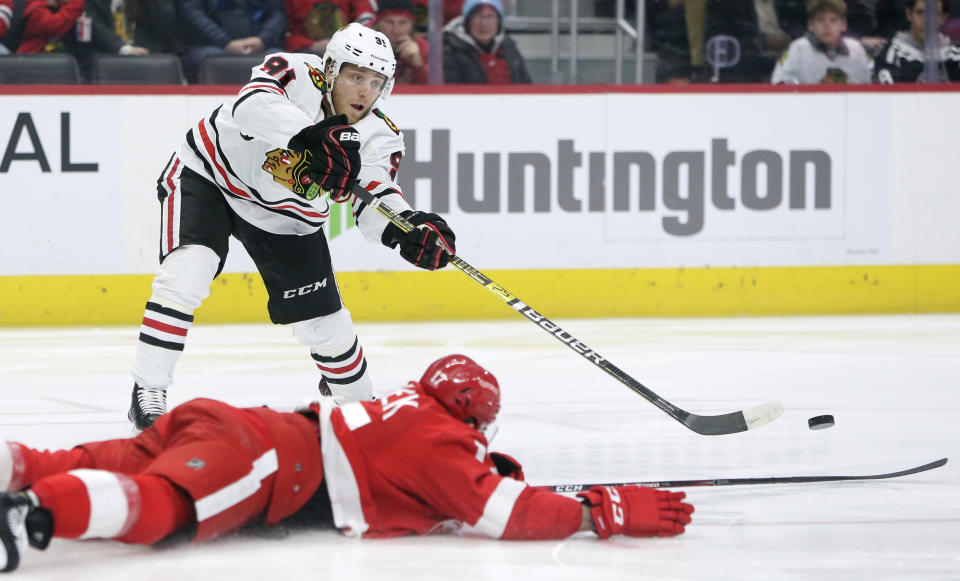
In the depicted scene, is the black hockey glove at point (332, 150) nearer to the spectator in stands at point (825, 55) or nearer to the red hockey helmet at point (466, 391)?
the red hockey helmet at point (466, 391)

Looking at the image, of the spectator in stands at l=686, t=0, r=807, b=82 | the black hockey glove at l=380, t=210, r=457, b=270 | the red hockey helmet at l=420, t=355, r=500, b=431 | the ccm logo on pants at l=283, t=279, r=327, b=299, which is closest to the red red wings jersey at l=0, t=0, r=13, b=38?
the spectator in stands at l=686, t=0, r=807, b=82

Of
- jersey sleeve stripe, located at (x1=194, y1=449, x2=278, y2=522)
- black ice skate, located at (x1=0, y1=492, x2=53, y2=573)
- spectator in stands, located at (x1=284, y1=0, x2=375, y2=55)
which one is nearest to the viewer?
black ice skate, located at (x1=0, y1=492, x2=53, y2=573)

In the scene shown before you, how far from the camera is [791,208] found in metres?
6.25

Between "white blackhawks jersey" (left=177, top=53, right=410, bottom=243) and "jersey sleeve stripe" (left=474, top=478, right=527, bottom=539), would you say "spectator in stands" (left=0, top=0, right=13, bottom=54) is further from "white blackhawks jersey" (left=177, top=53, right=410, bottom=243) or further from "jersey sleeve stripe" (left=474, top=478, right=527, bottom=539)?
"jersey sleeve stripe" (left=474, top=478, right=527, bottom=539)

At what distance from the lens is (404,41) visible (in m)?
6.06

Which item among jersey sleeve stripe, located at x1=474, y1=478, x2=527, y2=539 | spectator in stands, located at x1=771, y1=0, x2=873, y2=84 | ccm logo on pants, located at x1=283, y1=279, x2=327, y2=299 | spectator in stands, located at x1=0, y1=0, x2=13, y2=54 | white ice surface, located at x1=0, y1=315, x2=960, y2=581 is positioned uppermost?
spectator in stands, located at x1=0, y1=0, x2=13, y2=54

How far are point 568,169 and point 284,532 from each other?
4.06 meters

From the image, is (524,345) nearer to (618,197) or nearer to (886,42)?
(618,197)

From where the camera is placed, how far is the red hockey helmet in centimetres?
219

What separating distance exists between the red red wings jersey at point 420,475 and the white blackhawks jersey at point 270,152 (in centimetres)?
111

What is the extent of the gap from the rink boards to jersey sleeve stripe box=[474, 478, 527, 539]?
3.93 m

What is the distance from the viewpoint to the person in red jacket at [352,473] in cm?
205

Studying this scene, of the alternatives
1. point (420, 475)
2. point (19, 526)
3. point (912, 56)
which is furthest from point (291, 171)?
point (912, 56)

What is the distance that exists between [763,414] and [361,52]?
1265 millimetres
